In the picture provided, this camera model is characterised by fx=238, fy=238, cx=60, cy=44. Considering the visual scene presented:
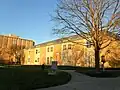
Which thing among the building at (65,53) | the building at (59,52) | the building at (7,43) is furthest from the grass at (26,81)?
the building at (7,43)

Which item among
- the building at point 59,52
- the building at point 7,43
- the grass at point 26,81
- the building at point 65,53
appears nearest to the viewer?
the grass at point 26,81

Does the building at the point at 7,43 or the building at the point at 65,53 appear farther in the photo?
the building at the point at 7,43

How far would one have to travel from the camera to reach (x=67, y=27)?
116ft

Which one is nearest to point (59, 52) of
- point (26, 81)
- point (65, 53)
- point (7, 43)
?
point (65, 53)

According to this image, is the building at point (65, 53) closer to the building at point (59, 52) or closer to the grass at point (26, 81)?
the building at point (59, 52)

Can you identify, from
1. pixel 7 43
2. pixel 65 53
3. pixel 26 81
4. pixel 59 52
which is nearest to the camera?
pixel 26 81

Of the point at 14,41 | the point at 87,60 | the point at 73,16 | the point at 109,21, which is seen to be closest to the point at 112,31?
the point at 109,21

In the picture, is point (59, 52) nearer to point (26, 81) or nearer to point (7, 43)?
point (7, 43)

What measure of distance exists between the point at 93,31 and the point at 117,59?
787 inches

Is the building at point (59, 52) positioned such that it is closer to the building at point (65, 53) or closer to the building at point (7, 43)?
the building at point (65, 53)

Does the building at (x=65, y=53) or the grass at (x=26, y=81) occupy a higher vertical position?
the building at (x=65, y=53)

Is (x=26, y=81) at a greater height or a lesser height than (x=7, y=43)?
lesser

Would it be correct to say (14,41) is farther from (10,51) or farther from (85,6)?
(85,6)

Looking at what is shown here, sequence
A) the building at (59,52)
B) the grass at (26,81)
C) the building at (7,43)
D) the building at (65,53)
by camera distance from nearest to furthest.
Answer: the grass at (26,81)
the building at (65,53)
the building at (59,52)
the building at (7,43)
